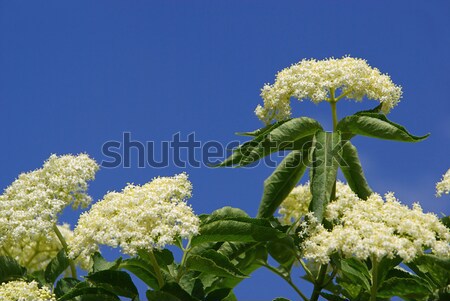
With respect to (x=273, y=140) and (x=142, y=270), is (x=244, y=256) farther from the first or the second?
(x=273, y=140)

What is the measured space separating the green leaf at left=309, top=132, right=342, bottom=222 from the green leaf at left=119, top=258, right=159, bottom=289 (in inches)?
53.2

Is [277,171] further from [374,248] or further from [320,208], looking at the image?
[374,248]

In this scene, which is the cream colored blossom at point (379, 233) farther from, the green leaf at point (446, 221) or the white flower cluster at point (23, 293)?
the white flower cluster at point (23, 293)

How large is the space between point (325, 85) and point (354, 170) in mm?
759

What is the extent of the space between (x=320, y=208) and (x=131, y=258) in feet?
4.88

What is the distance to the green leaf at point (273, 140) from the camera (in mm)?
5520

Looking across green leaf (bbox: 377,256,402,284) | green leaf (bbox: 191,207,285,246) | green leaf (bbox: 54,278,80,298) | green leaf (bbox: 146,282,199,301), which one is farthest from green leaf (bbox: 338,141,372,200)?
green leaf (bbox: 54,278,80,298)

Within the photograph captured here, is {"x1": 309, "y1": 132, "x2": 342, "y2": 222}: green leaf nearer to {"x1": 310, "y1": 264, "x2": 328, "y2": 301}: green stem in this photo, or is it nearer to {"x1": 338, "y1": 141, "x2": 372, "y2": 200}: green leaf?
{"x1": 338, "y1": 141, "x2": 372, "y2": 200}: green leaf

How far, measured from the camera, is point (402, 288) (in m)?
5.01

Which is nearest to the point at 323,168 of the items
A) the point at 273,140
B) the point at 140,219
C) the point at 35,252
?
the point at 273,140

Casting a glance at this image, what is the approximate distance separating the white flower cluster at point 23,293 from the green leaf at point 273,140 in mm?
1694

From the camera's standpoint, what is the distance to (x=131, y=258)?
17.4ft

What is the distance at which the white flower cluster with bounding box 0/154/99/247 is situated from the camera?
232 inches

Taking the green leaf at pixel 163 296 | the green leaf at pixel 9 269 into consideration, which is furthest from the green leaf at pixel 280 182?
the green leaf at pixel 9 269
